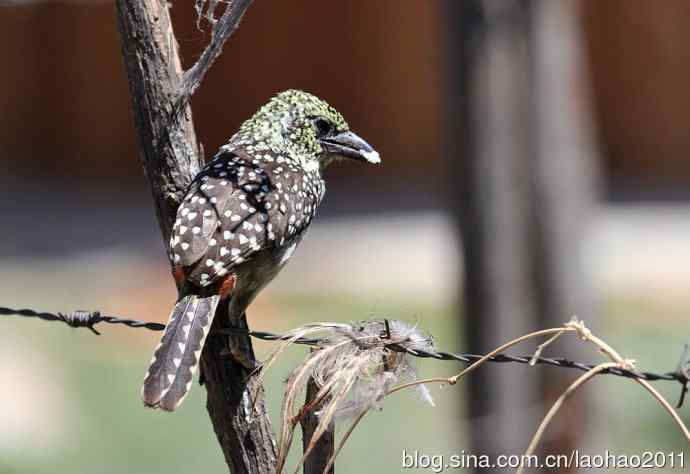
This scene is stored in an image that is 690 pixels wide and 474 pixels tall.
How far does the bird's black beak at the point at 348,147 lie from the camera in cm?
498

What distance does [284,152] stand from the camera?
16.1 ft

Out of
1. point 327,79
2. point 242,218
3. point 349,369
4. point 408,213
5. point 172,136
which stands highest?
point 172,136

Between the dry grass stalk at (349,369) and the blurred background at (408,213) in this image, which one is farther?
the blurred background at (408,213)

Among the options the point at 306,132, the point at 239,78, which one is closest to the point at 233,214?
the point at 306,132

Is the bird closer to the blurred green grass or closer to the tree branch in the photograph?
the tree branch

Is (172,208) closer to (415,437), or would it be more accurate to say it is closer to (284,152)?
(284,152)

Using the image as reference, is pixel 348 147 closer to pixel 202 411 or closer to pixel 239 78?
pixel 202 411

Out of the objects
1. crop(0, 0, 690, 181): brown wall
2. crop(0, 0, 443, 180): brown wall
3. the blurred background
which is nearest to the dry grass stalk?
the blurred background

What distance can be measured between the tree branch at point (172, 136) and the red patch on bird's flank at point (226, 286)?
196 millimetres

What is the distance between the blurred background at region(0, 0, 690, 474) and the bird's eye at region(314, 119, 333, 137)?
2.78 feet

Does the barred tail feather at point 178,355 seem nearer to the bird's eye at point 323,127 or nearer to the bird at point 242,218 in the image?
the bird at point 242,218

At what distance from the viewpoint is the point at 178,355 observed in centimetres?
378

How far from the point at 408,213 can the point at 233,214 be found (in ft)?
41.0

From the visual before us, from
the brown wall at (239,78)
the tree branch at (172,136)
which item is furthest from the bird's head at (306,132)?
the brown wall at (239,78)
